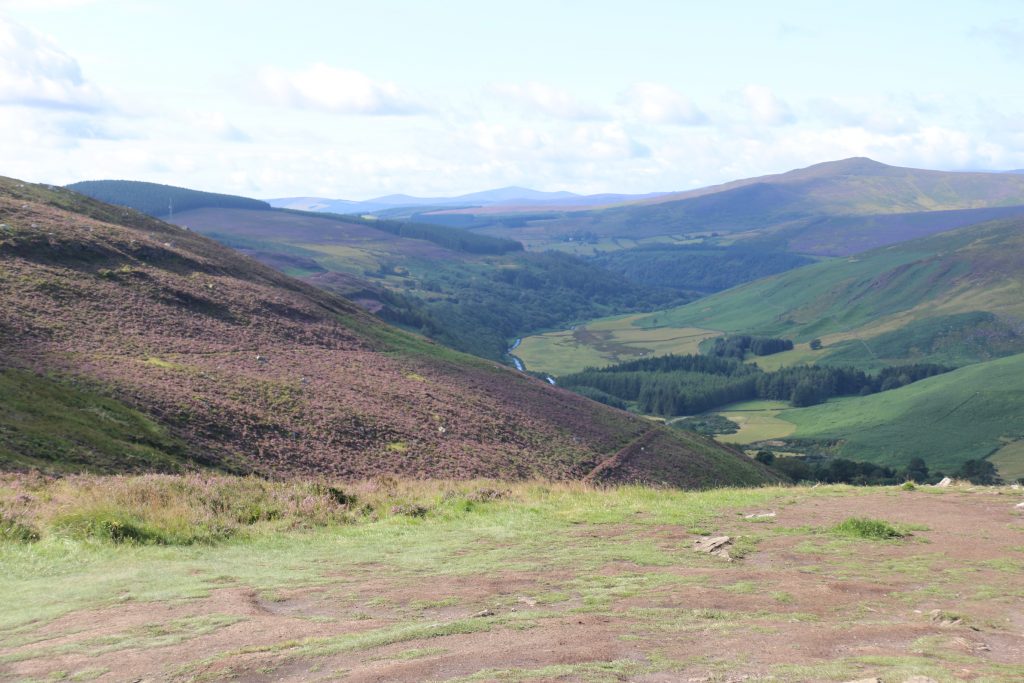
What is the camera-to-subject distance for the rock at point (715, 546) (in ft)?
67.2

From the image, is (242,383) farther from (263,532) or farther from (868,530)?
(868,530)

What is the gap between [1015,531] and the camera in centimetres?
2209

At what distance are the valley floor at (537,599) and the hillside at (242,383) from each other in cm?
1216

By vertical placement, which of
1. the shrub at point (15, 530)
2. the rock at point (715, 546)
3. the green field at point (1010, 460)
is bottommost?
the green field at point (1010, 460)

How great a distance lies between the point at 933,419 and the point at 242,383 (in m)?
130

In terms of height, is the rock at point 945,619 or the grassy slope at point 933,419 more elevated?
the rock at point 945,619

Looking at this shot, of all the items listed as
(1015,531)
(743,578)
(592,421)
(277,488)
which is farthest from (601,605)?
(592,421)

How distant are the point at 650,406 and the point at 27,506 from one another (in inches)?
6189

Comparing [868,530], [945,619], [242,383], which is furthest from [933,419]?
[945,619]

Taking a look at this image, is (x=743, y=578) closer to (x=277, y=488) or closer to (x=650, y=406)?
(x=277, y=488)

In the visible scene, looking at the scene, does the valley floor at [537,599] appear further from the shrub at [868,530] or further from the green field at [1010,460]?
the green field at [1010,460]

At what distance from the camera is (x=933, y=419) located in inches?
5719

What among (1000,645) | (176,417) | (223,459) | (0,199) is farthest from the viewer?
(0,199)

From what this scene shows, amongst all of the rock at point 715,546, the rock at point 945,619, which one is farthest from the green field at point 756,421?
the rock at point 945,619
